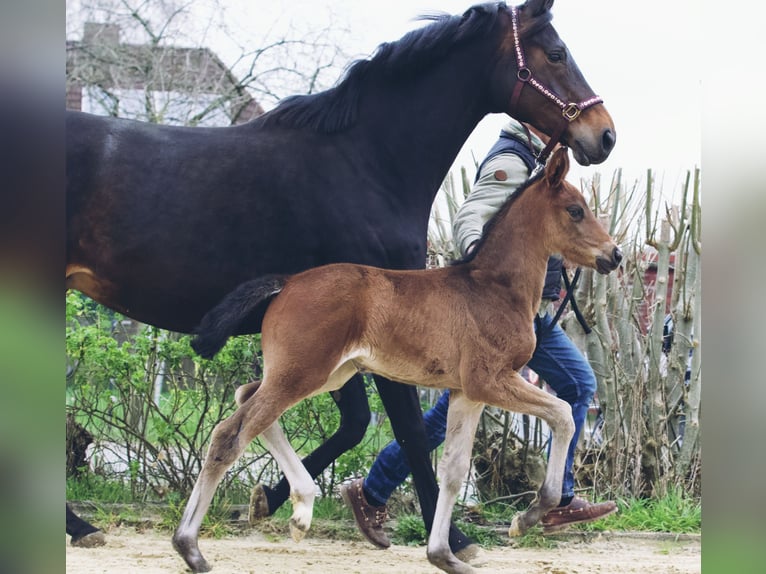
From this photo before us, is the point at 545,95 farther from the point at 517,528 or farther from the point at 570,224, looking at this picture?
the point at 517,528

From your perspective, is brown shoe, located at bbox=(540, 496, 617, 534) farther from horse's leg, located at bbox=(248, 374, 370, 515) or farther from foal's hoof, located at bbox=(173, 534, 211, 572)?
foal's hoof, located at bbox=(173, 534, 211, 572)

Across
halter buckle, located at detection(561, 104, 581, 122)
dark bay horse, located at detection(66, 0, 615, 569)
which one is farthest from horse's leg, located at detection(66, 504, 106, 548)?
halter buckle, located at detection(561, 104, 581, 122)

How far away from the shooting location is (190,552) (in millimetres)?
3684

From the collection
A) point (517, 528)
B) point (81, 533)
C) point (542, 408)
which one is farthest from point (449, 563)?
point (81, 533)

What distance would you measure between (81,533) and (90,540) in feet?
0.18

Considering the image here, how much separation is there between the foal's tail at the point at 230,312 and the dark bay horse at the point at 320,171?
0.37 ft

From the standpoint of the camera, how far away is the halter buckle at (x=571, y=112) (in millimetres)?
3850

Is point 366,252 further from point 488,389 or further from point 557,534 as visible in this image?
point 557,534

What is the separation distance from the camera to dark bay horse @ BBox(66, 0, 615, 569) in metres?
3.88

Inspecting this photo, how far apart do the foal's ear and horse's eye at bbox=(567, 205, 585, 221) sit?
123mm

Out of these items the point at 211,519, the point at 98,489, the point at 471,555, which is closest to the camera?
the point at 471,555
